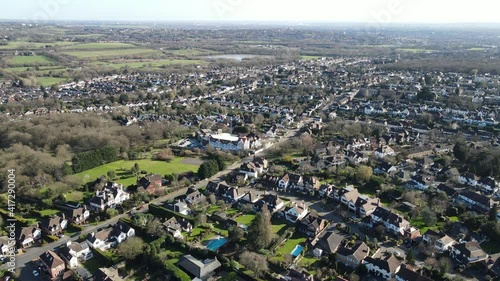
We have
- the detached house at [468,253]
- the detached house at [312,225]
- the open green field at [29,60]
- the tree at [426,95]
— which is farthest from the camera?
the open green field at [29,60]

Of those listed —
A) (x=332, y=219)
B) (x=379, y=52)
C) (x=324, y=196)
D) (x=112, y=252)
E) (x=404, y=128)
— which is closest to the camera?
(x=112, y=252)

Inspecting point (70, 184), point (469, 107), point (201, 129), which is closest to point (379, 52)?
point (469, 107)

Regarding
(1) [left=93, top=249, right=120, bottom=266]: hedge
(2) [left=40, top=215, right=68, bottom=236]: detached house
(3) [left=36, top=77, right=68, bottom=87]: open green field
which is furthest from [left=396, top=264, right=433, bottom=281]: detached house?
(3) [left=36, top=77, right=68, bottom=87]: open green field

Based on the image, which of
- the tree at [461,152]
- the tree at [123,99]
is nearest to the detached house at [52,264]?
the tree at [461,152]

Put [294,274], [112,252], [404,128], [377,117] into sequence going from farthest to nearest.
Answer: [377,117] → [404,128] → [112,252] → [294,274]

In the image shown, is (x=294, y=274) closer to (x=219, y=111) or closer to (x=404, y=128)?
(x=404, y=128)

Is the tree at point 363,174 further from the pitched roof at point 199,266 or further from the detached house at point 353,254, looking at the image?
the pitched roof at point 199,266

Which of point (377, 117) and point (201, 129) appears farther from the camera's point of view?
point (377, 117)

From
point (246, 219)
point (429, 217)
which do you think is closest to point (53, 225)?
point (246, 219)
